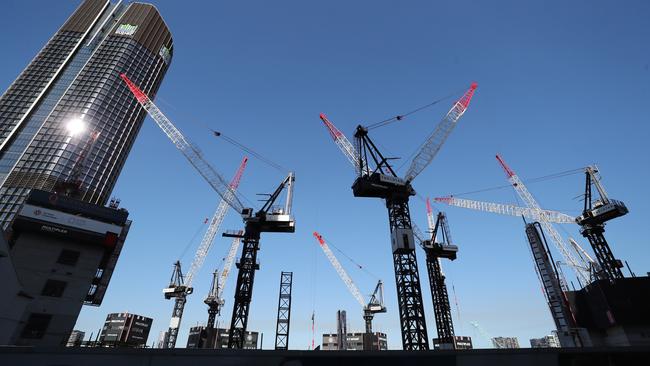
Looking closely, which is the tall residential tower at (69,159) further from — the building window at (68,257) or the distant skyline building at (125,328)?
the distant skyline building at (125,328)

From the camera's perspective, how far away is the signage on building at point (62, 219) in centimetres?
5941

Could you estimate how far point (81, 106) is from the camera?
132500 millimetres

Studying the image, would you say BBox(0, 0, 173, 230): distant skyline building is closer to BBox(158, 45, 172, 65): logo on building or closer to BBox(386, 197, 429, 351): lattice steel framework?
BBox(158, 45, 172, 65): logo on building

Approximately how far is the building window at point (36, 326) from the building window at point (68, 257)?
9640 mm

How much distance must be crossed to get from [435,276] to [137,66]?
6490 inches

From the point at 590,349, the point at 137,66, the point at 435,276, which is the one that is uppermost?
the point at 137,66

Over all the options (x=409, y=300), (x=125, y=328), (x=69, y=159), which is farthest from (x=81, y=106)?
(x=409, y=300)

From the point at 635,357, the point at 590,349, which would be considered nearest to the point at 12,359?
the point at 590,349

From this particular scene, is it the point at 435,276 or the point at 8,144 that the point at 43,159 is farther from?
the point at 435,276

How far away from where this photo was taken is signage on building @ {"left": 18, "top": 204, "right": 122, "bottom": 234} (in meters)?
59.4

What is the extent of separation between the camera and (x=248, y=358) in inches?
448

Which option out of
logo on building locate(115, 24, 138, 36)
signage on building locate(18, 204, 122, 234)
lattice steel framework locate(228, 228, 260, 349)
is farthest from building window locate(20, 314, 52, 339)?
logo on building locate(115, 24, 138, 36)

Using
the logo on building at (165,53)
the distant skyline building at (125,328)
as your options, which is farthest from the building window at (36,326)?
the distant skyline building at (125,328)

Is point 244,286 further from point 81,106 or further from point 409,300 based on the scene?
point 81,106
